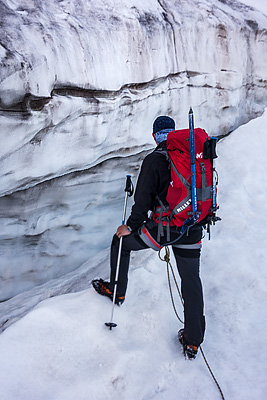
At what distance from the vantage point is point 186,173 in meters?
2.63

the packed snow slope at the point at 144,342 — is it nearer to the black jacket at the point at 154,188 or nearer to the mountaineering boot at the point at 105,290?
the mountaineering boot at the point at 105,290

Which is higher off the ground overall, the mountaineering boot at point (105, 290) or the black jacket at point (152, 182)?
the black jacket at point (152, 182)

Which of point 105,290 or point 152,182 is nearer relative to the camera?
point 152,182

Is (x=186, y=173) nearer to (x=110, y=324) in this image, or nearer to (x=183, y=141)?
(x=183, y=141)

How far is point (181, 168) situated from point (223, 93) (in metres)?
4.42

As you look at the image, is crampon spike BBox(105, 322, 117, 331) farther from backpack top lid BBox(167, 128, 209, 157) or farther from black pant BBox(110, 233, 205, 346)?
backpack top lid BBox(167, 128, 209, 157)

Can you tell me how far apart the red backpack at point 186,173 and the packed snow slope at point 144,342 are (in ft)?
3.91

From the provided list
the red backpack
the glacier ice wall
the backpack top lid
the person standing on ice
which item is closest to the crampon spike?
the person standing on ice

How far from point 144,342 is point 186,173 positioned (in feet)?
5.02

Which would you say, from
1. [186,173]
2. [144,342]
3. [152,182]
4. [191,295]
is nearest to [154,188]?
[152,182]

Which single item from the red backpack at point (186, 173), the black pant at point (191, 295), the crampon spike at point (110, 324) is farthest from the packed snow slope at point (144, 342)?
the red backpack at point (186, 173)

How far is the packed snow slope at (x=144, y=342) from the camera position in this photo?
2.51m

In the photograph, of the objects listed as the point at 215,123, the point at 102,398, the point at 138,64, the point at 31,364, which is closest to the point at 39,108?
the point at 138,64

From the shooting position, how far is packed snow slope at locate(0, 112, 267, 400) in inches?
98.7
